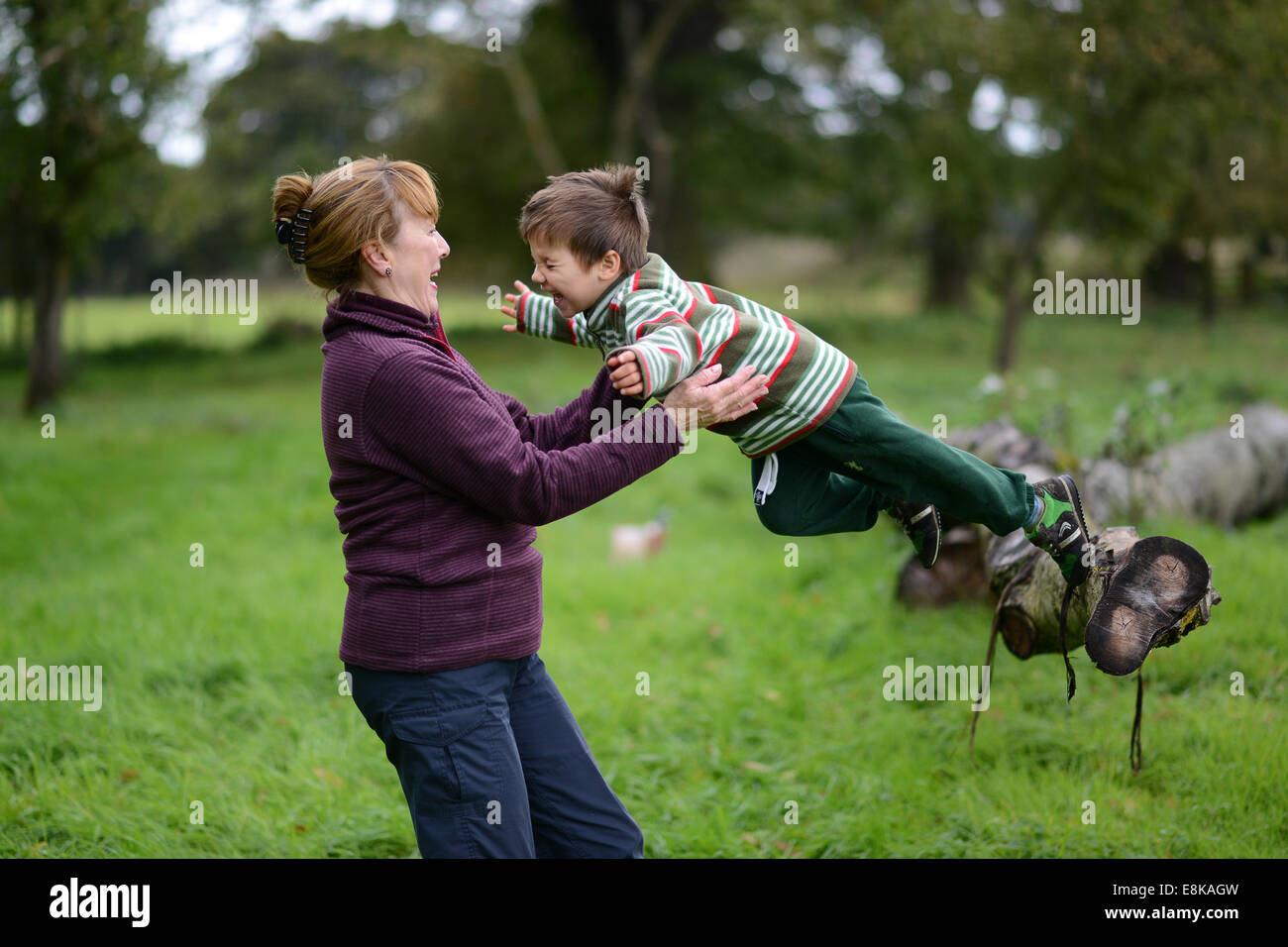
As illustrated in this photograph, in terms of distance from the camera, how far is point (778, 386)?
3.04 m

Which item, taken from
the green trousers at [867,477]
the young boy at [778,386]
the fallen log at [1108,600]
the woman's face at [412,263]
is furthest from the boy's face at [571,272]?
the fallen log at [1108,600]

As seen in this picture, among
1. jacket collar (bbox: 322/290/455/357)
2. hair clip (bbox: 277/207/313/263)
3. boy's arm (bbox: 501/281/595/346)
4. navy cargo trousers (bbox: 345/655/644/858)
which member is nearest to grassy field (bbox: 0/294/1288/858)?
navy cargo trousers (bbox: 345/655/644/858)

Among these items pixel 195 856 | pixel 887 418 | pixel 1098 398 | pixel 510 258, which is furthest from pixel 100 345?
pixel 887 418

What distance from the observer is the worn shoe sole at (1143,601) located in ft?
10.5

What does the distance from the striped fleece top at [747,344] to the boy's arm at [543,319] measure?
18 cm

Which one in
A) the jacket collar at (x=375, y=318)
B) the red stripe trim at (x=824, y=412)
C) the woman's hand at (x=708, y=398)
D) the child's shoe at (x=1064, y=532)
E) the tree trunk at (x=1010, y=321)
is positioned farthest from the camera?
the tree trunk at (x=1010, y=321)

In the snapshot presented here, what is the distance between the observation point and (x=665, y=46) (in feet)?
66.1

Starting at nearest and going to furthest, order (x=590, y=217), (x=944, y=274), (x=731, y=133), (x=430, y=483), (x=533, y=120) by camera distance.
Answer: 1. (x=430, y=483)
2. (x=590, y=217)
3. (x=533, y=120)
4. (x=731, y=133)
5. (x=944, y=274)

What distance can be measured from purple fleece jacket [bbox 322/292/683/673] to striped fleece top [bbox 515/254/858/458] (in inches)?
18.1
